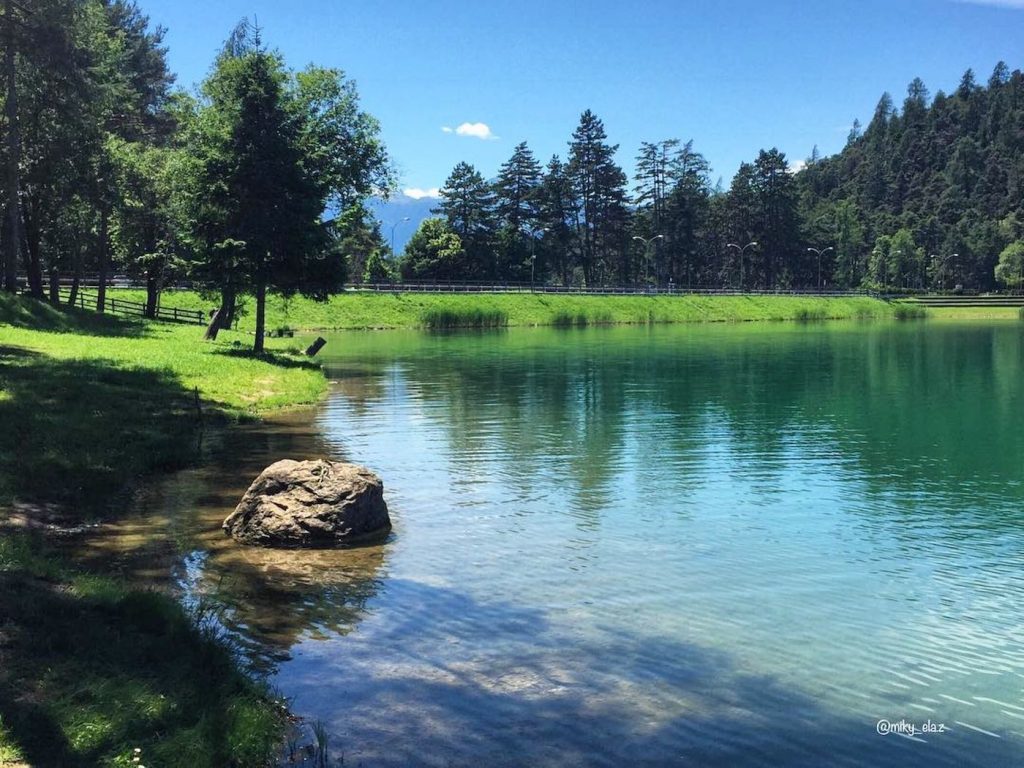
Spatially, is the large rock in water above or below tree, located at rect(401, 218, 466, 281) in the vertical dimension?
below

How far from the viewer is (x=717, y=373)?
142ft

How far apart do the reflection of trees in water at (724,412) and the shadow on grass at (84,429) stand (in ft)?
23.6

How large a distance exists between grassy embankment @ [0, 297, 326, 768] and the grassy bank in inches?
2003

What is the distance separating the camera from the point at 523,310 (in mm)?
103438

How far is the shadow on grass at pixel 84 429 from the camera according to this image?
14328 millimetres

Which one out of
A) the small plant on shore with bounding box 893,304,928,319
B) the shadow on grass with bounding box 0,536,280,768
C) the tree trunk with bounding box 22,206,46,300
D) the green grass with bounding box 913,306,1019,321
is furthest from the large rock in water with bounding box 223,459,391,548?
the green grass with bounding box 913,306,1019,321

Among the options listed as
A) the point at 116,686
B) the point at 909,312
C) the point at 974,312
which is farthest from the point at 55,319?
the point at 974,312

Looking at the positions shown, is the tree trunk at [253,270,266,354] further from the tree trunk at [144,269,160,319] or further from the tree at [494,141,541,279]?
the tree at [494,141,541,279]

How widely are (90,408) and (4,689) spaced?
14825 millimetres

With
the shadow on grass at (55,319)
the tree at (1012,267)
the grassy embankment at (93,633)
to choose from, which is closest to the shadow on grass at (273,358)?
the shadow on grass at (55,319)

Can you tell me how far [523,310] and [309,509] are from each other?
298 ft

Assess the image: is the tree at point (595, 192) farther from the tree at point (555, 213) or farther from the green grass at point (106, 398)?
the green grass at point (106, 398)

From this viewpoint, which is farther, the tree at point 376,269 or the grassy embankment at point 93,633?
the tree at point 376,269

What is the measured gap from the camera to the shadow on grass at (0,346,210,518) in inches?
564
